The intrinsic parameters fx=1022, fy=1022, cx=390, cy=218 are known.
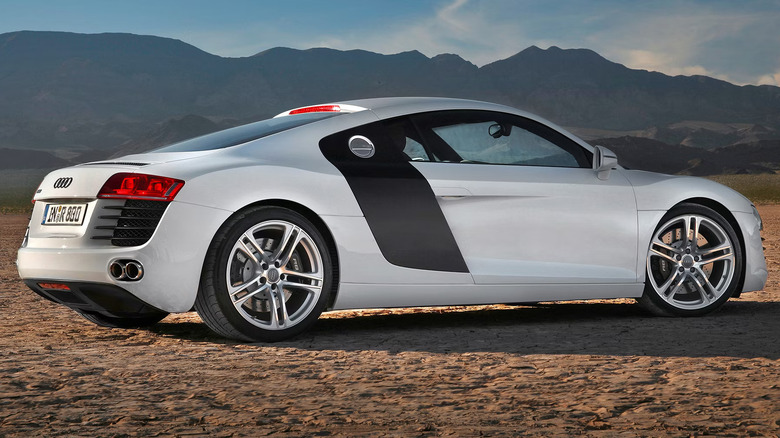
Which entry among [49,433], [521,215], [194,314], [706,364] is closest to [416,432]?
[49,433]

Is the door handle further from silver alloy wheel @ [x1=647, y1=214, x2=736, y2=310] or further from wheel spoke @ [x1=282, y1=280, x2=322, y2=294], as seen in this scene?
silver alloy wheel @ [x1=647, y1=214, x2=736, y2=310]

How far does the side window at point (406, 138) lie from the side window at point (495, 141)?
78mm

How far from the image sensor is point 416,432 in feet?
12.5

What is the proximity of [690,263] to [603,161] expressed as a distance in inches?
43.8

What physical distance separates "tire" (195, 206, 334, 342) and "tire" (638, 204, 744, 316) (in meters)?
2.62

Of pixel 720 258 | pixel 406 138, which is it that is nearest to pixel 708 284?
pixel 720 258

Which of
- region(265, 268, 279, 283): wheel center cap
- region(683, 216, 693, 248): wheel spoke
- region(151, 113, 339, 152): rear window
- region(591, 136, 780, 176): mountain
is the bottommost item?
region(265, 268, 279, 283): wheel center cap

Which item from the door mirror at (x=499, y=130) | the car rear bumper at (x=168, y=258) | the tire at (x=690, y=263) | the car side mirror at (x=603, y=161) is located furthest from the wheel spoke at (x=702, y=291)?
Answer: the car rear bumper at (x=168, y=258)

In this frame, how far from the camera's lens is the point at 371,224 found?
6.32 m

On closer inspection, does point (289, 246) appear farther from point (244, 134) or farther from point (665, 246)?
point (665, 246)

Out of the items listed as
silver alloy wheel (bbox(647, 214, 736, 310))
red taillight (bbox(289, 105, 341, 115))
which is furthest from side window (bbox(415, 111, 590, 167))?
silver alloy wheel (bbox(647, 214, 736, 310))

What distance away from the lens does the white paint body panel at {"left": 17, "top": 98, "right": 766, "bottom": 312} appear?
19.0 ft

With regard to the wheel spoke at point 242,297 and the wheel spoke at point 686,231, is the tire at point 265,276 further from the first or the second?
the wheel spoke at point 686,231

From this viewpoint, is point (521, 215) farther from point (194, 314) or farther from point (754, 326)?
point (194, 314)
